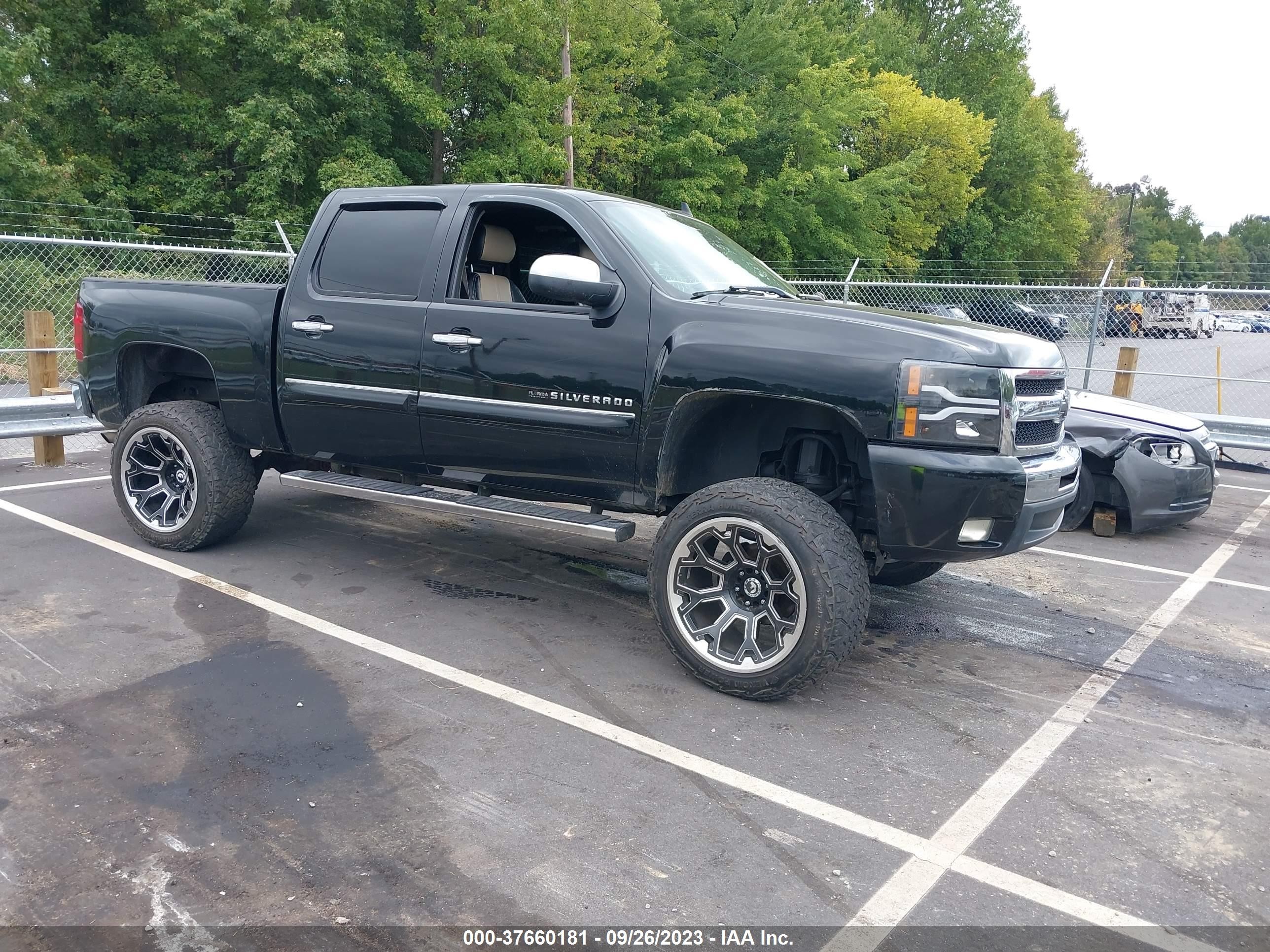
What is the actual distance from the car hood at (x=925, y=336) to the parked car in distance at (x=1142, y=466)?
304cm

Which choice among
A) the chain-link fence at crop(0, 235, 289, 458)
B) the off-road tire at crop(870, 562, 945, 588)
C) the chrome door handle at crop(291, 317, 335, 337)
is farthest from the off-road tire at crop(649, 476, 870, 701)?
the chain-link fence at crop(0, 235, 289, 458)

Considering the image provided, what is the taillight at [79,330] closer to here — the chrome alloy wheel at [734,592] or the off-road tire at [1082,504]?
the chrome alloy wheel at [734,592]

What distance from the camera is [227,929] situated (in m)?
2.55

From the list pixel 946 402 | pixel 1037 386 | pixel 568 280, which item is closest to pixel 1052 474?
pixel 1037 386

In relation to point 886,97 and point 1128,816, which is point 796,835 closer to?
point 1128,816

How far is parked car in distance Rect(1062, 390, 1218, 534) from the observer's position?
22.7 feet

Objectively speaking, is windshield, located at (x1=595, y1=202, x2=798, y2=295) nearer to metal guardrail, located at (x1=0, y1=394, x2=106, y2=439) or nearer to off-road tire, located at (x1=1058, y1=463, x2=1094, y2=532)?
off-road tire, located at (x1=1058, y1=463, x2=1094, y2=532)

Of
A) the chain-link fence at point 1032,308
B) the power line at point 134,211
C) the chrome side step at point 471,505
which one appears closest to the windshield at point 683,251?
the chrome side step at point 471,505

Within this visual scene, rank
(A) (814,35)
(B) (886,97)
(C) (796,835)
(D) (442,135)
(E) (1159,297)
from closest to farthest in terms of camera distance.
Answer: (C) (796,835)
(E) (1159,297)
(D) (442,135)
(A) (814,35)
(B) (886,97)

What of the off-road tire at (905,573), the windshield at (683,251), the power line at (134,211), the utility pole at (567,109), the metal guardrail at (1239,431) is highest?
the utility pole at (567,109)

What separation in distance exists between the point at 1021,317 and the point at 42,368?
37.7 feet

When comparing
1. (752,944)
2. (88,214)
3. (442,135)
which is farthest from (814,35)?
(752,944)

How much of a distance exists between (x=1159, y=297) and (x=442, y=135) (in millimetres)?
19320

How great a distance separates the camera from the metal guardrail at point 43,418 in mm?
7859
